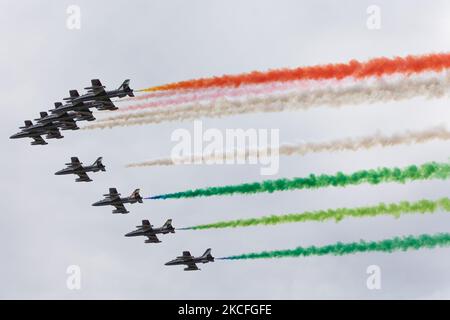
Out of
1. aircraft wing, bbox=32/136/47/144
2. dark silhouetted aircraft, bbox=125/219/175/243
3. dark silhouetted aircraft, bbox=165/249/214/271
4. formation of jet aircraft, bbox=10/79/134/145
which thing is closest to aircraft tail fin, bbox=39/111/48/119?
formation of jet aircraft, bbox=10/79/134/145

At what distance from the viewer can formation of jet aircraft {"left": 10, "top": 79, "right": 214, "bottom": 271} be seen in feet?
374

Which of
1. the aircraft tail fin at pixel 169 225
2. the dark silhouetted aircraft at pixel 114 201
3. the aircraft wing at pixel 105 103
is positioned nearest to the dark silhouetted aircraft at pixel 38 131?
the dark silhouetted aircraft at pixel 114 201

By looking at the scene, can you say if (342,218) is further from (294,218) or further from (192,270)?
(192,270)

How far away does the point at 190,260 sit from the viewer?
125 metres

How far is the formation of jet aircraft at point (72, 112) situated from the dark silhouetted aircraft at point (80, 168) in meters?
3.13

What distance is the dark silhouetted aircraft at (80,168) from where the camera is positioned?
406 feet

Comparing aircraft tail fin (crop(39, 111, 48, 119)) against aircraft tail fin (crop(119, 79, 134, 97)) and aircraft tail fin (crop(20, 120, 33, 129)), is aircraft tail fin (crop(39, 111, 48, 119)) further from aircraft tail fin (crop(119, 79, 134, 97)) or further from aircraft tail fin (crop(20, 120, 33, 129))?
aircraft tail fin (crop(119, 79, 134, 97))

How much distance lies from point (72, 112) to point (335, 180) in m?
30.9

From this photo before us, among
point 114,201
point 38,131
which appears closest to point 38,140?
point 38,131

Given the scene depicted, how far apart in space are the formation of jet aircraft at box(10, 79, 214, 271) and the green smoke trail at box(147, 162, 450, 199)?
1021 cm

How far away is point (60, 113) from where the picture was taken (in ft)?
391

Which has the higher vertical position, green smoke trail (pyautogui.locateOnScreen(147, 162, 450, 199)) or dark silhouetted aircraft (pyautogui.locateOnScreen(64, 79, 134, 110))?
dark silhouetted aircraft (pyautogui.locateOnScreen(64, 79, 134, 110))

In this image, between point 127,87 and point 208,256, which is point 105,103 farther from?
point 208,256
